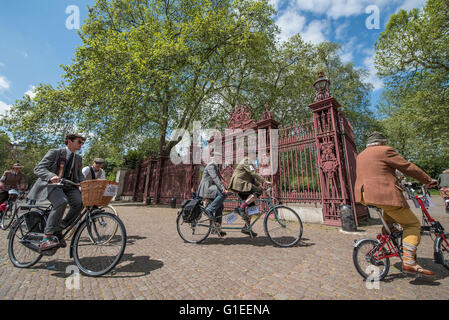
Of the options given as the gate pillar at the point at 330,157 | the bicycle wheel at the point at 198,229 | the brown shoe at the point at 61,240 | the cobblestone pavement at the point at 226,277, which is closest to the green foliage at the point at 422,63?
the gate pillar at the point at 330,157

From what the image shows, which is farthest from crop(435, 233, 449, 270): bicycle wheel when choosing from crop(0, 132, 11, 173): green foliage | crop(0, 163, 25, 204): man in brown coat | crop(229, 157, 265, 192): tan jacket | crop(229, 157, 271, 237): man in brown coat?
crop(0, 132, 11, 173): green foliage

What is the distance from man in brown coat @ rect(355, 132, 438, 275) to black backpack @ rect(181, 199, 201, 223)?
121 inches

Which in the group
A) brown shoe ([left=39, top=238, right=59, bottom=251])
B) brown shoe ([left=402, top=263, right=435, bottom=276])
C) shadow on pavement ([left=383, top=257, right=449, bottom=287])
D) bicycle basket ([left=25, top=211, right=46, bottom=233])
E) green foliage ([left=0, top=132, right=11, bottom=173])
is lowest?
shadow on pavement ([left=383, top=257, right=449, bottom=287])

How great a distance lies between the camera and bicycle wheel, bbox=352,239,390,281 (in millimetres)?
2674

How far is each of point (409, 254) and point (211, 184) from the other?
3.51 meters

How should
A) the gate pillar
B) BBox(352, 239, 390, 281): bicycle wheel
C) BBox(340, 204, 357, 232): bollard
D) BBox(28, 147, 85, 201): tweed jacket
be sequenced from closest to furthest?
BBox(352, 239, 390, 281): bicycle wheel
BBox(28, 147, 85, 201): tweed jacket
BBox(340, 204, 357, 232): bollard
the gate pillar

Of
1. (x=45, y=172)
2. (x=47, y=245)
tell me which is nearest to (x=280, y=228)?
(x=47, y=245)

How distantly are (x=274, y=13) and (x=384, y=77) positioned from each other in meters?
9.98

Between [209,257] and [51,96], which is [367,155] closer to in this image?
[209,257]

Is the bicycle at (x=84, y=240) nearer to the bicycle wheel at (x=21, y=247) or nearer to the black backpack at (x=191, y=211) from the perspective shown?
the bicycle wheel at (x=21, y=247)

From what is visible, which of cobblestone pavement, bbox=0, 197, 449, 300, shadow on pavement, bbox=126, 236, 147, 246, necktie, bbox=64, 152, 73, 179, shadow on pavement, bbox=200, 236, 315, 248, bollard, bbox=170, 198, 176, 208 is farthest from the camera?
bollard, bbox=170, 198, 176, 208

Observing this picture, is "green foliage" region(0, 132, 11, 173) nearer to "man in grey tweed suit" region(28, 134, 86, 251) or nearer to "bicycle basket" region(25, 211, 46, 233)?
"bicycle basket" region(25, 211, 46, 233)
